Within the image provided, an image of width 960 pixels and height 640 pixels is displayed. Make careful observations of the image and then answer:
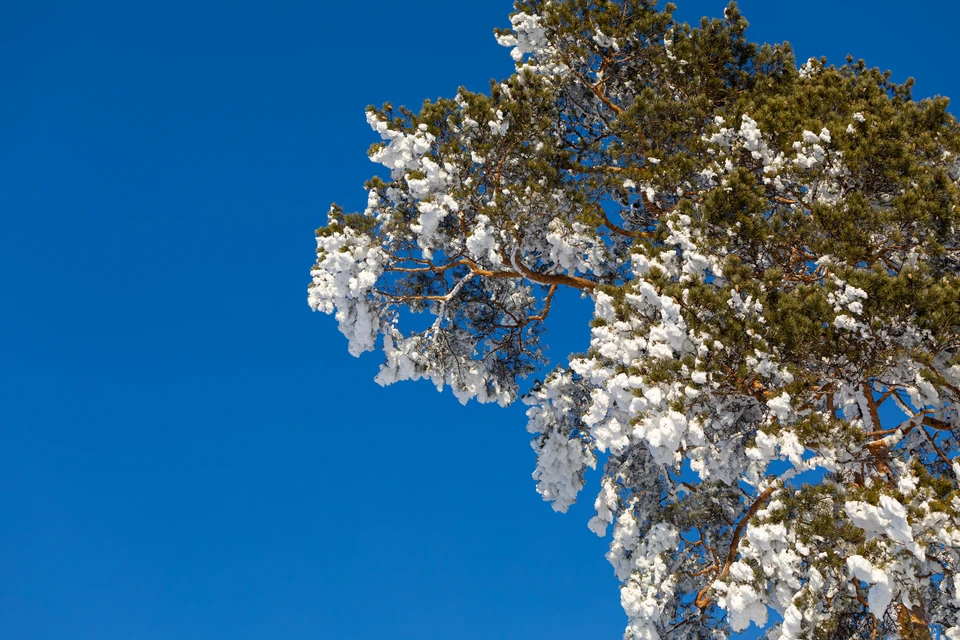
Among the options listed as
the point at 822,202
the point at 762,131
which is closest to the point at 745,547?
the point at 822,202

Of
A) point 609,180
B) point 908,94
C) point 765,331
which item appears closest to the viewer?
point 765,331

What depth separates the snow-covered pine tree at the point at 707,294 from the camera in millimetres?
9375

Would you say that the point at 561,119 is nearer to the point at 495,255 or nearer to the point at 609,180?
the point at 609,180

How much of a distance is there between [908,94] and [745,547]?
7625 millimetres

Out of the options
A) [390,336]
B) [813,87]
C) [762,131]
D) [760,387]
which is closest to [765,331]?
[760,387]

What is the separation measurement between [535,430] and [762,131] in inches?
208

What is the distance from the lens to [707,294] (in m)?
9.88

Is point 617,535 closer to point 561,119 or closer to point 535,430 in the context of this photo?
point 535,430

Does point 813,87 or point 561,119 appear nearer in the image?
point 813,87

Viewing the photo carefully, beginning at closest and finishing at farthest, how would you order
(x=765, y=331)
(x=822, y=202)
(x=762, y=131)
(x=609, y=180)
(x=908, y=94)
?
1. (x=765, y=331)
2. (x=822, y=202)
3. (x=762, y=131)
4. (x=609, y=180)
5. (x=908, y=94)

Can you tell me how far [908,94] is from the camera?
13.6 metres

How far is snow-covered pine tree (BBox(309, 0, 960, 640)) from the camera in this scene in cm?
938

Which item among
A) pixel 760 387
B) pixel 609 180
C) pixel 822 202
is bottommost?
pixel 760 387

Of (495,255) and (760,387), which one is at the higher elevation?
(495,255)
